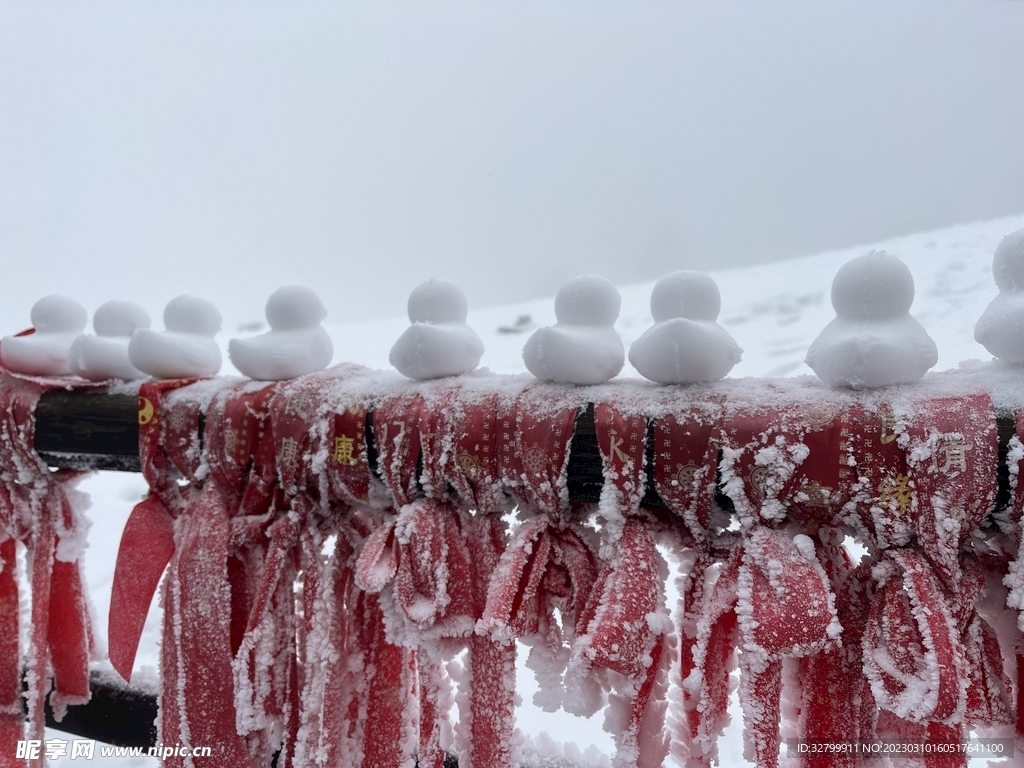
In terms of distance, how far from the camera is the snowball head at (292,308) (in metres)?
0.93

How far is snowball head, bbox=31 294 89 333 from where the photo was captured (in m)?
1.10

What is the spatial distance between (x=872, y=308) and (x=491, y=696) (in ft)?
2.17

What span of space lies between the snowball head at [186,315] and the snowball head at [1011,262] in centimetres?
120

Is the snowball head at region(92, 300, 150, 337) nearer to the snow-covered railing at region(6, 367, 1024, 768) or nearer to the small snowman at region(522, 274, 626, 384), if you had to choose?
the snow-covered railing at region(6, 367, 1024, 768)

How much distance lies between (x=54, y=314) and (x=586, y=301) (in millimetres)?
1075

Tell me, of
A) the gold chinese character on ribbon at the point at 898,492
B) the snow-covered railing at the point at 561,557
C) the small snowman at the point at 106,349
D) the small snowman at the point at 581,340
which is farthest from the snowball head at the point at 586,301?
the small snowman at the point at 106,349

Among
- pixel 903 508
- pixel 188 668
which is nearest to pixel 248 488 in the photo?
pixel 188 668

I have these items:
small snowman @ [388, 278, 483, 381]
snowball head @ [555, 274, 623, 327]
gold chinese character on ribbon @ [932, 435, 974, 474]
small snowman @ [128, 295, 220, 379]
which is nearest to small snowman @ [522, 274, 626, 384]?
snowball head @ [555, 274, 623, 327]

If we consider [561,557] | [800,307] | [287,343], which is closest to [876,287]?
[561,557]

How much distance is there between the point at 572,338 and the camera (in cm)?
71

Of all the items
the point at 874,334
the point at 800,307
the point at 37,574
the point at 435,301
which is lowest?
the point at 37,574

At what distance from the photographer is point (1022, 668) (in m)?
0.61

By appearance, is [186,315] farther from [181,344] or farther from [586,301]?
[586,301]

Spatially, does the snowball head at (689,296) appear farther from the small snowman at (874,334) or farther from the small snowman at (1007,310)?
the small snowman at (1007,310)
